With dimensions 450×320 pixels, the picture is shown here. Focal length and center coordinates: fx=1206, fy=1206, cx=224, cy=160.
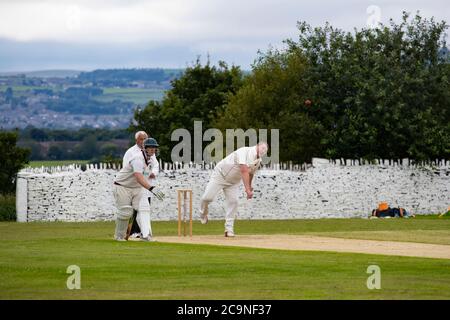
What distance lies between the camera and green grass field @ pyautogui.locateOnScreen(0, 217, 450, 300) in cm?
1541

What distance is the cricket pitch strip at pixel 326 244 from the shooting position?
21.8m

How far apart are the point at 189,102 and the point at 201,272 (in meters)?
51.9

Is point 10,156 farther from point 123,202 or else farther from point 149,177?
point 149,177

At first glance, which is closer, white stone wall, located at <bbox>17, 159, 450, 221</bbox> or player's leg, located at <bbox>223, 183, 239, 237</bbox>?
player's leg, located at <bbox>223, 183, 239, 237</bbox>

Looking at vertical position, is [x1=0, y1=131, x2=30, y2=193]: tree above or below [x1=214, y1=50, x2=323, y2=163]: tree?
below

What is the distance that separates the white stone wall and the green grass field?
14.0 m

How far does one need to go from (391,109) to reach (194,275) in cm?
2793

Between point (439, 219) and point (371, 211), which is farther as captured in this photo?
point (371, 211)

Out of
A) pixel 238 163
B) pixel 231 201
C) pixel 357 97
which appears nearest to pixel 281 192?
pixel 357 97

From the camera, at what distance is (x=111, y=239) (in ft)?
83.2

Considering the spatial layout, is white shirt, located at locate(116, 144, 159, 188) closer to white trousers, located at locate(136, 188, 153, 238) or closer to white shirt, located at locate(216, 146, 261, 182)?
white trousers, located at locate(136, 188, 153, 238)

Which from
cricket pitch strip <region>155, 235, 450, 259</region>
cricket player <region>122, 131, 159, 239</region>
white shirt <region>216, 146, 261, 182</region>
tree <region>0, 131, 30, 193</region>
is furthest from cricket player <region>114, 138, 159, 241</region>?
tree <region>0, 131, 30, 193</region>
